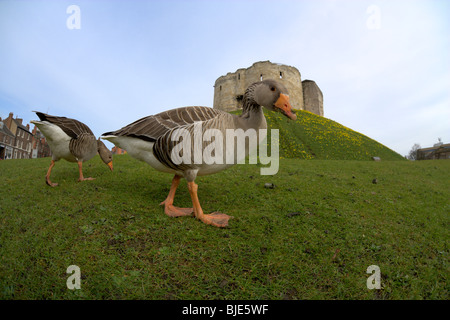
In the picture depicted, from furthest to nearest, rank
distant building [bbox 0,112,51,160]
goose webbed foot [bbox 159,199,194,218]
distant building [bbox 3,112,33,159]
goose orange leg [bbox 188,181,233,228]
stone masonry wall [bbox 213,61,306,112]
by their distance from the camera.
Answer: distant building [bbox 3,112,33,159]
distant building [bbox 0,112,51,160]
stone masonry wall [bbox 213,61,306,112]
goose webbed foot [bbox 159,199,194,218]
goose orange leg [bbox 188,181,233,228]

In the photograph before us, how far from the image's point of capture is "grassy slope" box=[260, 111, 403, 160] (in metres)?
21.2

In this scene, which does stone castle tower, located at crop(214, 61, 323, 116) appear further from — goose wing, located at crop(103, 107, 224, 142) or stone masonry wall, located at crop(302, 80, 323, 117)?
goose wing, located at crop(103, 107, 224, 142)

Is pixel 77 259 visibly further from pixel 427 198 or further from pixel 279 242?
pixel 427 198

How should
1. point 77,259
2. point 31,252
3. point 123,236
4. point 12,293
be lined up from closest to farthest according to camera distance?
1. point 12,293
2. point 77,259
3. point 31,252
4. point 123,236

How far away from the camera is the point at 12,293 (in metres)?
2.63

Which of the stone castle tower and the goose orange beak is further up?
the stone castle tower

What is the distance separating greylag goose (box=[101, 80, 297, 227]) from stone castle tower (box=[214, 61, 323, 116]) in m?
40.2

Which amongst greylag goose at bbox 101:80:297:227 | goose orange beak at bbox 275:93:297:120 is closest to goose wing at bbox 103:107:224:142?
greylag goose at bbox 101:80:297:227

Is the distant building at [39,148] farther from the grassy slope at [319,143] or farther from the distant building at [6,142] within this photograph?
the grassy slope at [319,143]

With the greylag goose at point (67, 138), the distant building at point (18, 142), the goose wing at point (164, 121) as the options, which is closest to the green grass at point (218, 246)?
the greylag goose at point (67, 138)

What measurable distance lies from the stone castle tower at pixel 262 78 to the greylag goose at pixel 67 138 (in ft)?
125

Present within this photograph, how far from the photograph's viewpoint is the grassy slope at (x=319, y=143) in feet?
69.4
